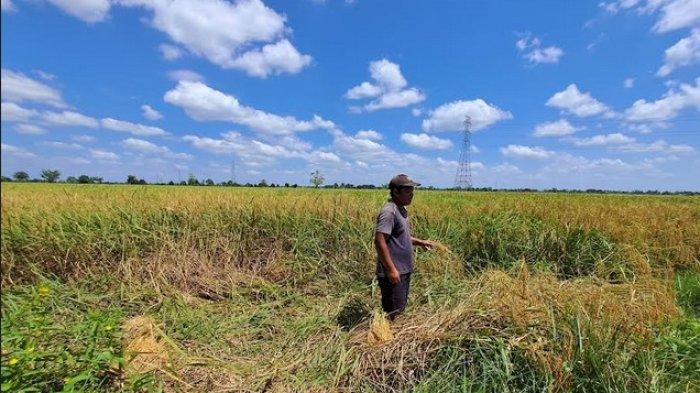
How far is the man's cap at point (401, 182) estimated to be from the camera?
376cm

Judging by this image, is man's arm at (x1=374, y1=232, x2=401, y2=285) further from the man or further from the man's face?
the man's face

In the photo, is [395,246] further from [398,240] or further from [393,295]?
[393,295]

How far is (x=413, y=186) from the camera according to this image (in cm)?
379

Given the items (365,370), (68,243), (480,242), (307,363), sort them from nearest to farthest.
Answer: (365,370) < (307,363) < (68,243) < (480,242)

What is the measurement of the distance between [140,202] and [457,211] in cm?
544

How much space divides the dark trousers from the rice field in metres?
0.31

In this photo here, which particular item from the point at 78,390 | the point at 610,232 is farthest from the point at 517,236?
the point at 78,390

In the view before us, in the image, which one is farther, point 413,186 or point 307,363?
point 413,186

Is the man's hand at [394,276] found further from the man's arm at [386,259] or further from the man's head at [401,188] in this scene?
the man's head at [401,188]

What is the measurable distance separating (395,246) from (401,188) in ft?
1.72

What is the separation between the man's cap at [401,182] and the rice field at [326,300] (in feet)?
3.55

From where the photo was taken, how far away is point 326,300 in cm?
534

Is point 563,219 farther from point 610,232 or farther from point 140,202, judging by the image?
point 140,202

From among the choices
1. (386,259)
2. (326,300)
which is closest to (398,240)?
(386,259)
